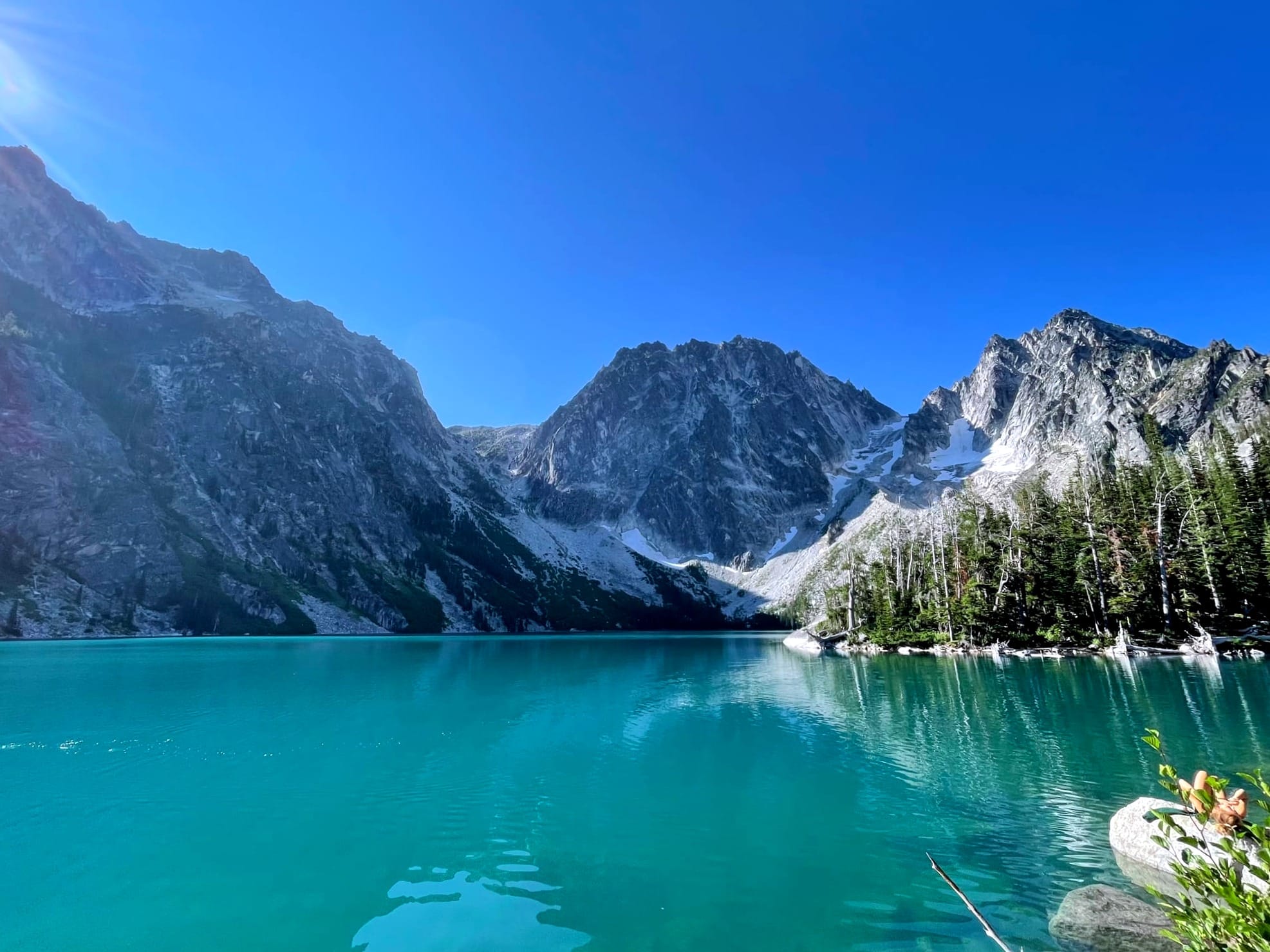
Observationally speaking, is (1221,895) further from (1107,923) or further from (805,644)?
(805,644)

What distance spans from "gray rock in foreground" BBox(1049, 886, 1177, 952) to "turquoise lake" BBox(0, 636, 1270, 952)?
64 centimetres

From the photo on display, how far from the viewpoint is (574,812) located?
23156 mm

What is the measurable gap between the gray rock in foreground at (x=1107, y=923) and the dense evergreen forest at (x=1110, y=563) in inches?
2834

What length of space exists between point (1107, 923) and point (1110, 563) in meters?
83.3

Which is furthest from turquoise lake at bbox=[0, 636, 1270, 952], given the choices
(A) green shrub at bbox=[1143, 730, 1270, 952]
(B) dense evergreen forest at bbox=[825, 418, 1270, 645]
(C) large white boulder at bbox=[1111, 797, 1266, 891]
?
(B) dense evergreen forest at bbox=[825, 418, 1270, 645]

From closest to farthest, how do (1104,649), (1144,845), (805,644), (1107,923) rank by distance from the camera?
(1107,923)
(1144,845)
(1104,649)
(805,644)

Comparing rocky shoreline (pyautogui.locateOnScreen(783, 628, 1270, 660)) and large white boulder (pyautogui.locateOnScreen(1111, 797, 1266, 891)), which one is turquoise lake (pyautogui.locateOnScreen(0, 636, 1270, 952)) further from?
rocky shoreline (pyautogui.locateOnScreen(783, 628, 1270, 660))

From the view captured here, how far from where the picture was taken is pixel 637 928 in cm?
1438

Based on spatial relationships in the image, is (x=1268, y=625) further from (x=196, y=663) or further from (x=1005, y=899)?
(x=196, y=663)

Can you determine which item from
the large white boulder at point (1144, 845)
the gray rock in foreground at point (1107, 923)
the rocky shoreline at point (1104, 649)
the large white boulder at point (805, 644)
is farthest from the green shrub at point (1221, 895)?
the large white boulder at point (805, 644)

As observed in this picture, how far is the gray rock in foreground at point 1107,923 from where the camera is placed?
12.9m

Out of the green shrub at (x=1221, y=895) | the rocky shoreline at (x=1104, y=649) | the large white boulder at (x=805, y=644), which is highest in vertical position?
the green shrub at (x=1221, y=895)

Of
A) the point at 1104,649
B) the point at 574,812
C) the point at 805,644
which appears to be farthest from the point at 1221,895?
the point at 805,644

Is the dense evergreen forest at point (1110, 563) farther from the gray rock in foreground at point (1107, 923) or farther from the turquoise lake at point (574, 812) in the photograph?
the gray rock in foreground at point (1107, 923)
